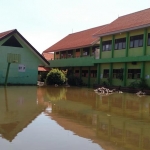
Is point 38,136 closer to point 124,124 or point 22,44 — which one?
point 124,124

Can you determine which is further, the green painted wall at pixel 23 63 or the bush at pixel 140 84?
the green painted wall at pixel 23 63

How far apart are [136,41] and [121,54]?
7.00ft

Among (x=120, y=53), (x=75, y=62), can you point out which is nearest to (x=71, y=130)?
(x=120, y=53)

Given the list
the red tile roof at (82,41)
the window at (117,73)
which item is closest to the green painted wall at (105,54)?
the window at (117,73)

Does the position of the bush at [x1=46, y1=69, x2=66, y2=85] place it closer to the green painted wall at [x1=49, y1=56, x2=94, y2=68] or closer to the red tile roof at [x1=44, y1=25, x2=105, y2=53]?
the green painted wall at [x1=49, y1=56, x2=94, y2=68]

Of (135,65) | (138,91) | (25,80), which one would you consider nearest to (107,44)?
(135,65)

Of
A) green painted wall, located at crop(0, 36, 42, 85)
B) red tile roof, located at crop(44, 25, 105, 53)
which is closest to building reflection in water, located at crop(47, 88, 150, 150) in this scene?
green painted wall, located at crop(0, 36, 42, 85)

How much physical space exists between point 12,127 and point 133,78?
17.4m

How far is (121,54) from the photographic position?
24.0m

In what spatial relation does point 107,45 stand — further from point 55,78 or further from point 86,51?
point 55,78

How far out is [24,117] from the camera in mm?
8070

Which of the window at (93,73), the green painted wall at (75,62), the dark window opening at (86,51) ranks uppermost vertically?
the dark window opening at (86,51)

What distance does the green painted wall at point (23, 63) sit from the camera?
25.6 metres

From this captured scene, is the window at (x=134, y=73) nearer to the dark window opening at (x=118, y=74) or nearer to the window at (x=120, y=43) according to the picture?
the dark window opening at (x=118, y=74)
